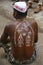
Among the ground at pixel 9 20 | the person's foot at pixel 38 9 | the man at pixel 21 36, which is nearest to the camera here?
the man at pixel 21 36

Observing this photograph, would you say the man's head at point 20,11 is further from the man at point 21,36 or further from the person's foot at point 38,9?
the person's foot at point 38,9

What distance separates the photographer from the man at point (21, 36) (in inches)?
109

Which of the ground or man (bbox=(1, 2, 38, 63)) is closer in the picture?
man (bbox=(1, 2, 38, 63))

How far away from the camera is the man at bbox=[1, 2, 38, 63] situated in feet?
9.09

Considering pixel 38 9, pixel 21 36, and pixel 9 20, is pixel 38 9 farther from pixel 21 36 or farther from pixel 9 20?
pixel 21 36

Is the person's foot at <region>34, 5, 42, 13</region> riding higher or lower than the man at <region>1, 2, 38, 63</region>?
lower

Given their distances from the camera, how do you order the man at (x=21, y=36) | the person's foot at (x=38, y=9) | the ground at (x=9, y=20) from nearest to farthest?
1. the man at (x=21, y=36)
2. the ground at (x=9, y=20)
3. the person's foot at (x=38, y=9)

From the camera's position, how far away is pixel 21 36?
2.77 metres

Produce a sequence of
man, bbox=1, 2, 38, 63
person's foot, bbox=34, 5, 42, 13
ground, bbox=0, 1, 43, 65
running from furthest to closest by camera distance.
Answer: person's foot, bbox=34, 5, 42, 13
ground, bbox=0, 1, 43, 65
man, bbox=1, 2, 38, 63

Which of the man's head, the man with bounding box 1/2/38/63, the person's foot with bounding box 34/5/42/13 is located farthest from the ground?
the man's head

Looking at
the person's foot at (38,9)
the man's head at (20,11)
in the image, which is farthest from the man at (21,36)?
the person's foot at (38,9)

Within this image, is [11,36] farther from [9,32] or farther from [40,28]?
[40,28]

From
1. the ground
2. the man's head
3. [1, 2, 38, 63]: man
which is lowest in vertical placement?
the ground

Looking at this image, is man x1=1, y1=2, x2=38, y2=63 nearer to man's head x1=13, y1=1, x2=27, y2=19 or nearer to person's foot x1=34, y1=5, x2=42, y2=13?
man's head x1=13, y1=1, x2=27, y2=19
